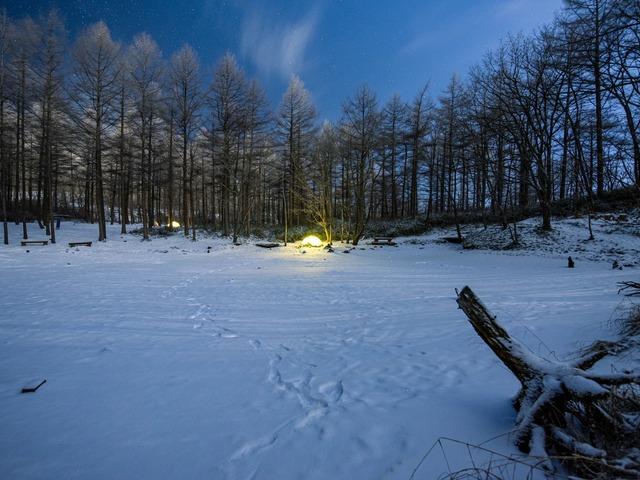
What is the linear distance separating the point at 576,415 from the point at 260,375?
265 cm

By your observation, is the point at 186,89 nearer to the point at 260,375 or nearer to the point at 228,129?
the point at 228,129

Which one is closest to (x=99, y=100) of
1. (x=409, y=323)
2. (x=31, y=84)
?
(x=31, y=84)

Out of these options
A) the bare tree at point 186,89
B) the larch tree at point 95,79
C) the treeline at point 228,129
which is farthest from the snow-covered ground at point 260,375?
the bare tree at point 186,89

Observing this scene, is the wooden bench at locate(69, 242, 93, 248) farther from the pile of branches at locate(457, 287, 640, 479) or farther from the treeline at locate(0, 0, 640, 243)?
the pile of branches at locate(457, 287, 640, 479)

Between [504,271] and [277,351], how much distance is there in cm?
952

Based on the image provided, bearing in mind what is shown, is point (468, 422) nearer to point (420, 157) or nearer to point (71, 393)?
point (71, 393)

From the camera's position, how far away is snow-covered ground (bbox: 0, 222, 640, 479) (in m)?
1.88

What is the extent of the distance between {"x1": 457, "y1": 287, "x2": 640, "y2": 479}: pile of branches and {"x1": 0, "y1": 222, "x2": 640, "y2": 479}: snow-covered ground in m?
0.26

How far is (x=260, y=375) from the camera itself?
304 cm

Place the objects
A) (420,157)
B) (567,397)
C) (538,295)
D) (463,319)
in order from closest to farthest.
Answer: (567,397) → (463,319) → (538,295) → (420,157)

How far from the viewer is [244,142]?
863 inches

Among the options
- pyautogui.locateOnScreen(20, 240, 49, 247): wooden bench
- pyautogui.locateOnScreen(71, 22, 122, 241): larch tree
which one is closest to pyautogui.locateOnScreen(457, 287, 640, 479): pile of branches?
pyautogui.locateOnScreen(20, 240, 49, 247): wooden bench

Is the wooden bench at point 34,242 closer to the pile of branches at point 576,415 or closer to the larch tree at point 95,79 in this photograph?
the larch tree at point 95,79

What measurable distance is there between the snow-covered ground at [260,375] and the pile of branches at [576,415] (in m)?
0.26
